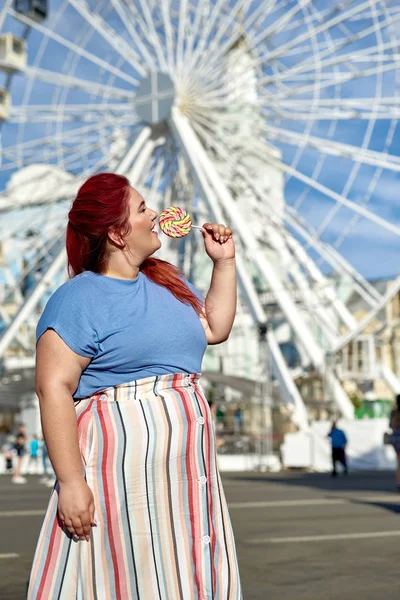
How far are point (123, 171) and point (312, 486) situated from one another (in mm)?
15058

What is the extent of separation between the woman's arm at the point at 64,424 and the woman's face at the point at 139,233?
1.23ft

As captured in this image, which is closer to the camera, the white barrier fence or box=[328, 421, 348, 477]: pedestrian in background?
box=[328, 421, 348, 477]: pedestrian in background

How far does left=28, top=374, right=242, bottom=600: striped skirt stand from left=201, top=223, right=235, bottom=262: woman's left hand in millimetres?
595

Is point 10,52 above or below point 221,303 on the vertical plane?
above

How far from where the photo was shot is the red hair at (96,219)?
3.26 meters

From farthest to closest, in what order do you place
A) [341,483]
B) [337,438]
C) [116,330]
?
[337,438]
[341,483]
[116,330]

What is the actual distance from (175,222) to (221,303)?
0.30 metres

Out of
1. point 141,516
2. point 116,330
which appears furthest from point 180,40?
point 141,516

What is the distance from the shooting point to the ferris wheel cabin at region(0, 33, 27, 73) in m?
30.5

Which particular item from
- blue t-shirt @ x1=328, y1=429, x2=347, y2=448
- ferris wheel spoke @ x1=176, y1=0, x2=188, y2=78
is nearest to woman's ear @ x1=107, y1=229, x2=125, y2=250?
blue t-shirt @ x1=328, y1=429, x2=347, y2=448

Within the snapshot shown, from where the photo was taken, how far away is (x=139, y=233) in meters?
3.30

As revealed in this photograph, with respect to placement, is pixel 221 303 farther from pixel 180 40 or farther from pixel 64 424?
pixel 180 40

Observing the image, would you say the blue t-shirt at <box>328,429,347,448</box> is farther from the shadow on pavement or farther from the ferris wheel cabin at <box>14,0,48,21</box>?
the ferris wheel cabin at <box>14,0,48,21</box>

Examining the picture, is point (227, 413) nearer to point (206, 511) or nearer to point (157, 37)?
A: point (157, 37)
